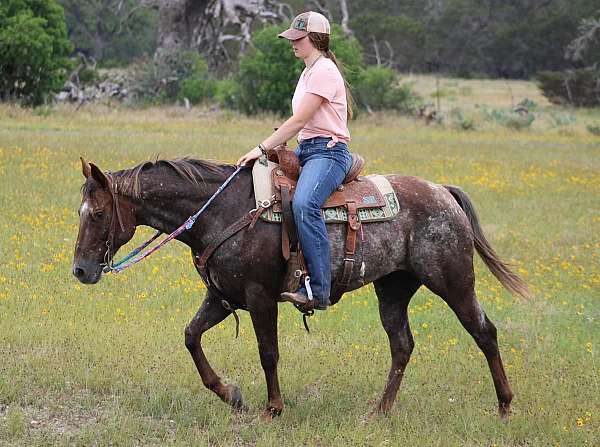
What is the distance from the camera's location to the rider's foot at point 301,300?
6508 millimetres

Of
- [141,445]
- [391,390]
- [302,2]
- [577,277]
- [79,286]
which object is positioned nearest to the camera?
[141,445]

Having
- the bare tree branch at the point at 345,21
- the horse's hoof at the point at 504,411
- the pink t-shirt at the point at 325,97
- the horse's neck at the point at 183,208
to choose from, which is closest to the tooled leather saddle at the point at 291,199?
the pink t-shirt at the point at 325,97

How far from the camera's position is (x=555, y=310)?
1058 centimetres

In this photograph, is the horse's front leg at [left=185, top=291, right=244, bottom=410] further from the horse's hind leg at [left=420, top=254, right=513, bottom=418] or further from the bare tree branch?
the bare tree branch

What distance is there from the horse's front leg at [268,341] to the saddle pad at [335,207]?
64 cm

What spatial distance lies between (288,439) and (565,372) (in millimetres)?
3204

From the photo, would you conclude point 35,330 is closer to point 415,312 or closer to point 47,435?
point 47,435

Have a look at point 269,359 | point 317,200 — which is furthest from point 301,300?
point 317,200

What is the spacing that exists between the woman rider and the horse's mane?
10.4 inches

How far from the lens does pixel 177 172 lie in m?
6.67

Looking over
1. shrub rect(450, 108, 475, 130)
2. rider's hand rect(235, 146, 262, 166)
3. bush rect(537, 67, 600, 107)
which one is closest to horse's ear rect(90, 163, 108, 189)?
rider's hand rect(235, 146, 262, 166)

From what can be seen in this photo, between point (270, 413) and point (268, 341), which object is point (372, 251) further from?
point (270, 413)

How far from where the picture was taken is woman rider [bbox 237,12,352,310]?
21.2 feet

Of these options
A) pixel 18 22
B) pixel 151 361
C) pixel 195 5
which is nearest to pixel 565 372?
pixel 151 361
